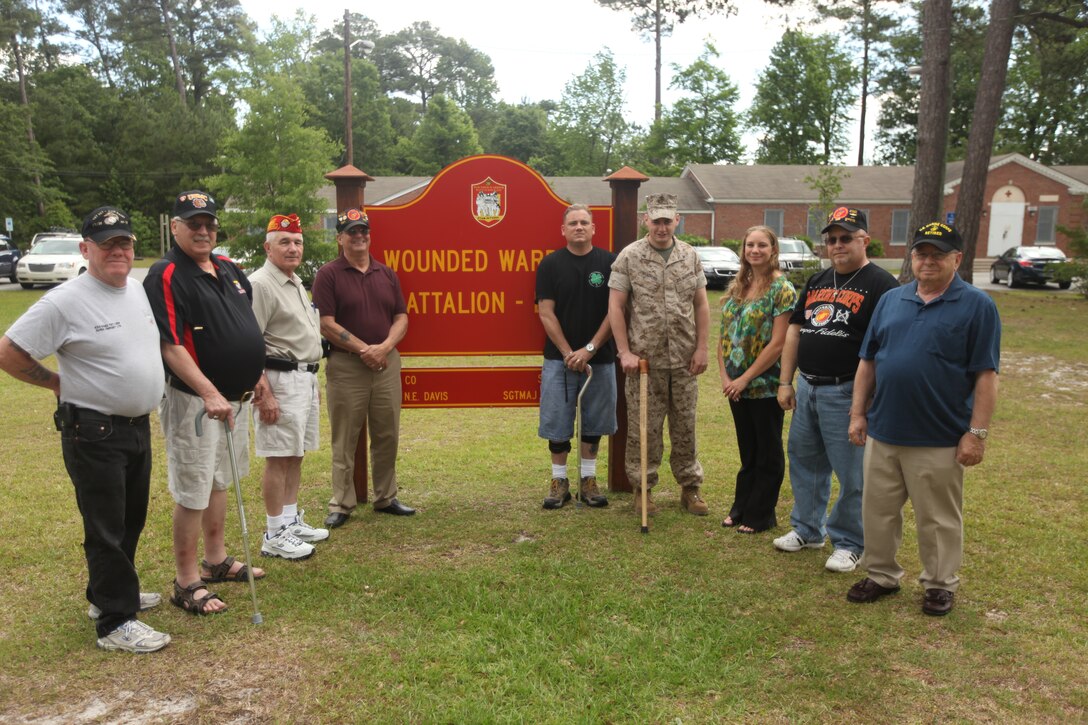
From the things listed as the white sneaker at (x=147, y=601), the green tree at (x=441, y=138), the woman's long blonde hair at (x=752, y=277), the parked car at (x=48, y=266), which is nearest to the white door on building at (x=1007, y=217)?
the green tree at (x=441, y=138)

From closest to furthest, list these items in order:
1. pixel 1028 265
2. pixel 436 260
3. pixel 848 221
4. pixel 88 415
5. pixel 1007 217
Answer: pixel 88 415
pixel 848 221
pixel 436 260
pixel 1028 265
pixel 1007 217

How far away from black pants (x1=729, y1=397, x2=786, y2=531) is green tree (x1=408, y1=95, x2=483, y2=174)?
4903cm

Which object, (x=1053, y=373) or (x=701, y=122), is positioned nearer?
(x=1053, y=373)

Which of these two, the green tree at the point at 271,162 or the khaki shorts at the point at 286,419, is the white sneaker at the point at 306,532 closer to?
the khaki shorts at the point at 286,419

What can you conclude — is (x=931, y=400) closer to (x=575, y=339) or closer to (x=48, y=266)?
(x=575, y=339)

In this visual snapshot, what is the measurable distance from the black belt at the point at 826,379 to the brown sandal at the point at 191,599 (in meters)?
3.21

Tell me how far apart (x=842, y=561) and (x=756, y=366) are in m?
1.19

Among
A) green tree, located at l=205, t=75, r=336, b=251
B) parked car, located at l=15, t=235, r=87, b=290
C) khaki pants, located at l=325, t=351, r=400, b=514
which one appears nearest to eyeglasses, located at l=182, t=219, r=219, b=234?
khaki pants, located at l=325, t=351, r=400, b=514

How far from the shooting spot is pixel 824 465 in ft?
15.3

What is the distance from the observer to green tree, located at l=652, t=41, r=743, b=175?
48.8 m

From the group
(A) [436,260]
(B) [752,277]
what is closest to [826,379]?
(B) [752,277]

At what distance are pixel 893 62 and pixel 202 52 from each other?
42786 mm

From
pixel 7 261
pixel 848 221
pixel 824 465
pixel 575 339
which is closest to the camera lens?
pixel 848 221

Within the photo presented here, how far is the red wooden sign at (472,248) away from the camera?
223 inches
